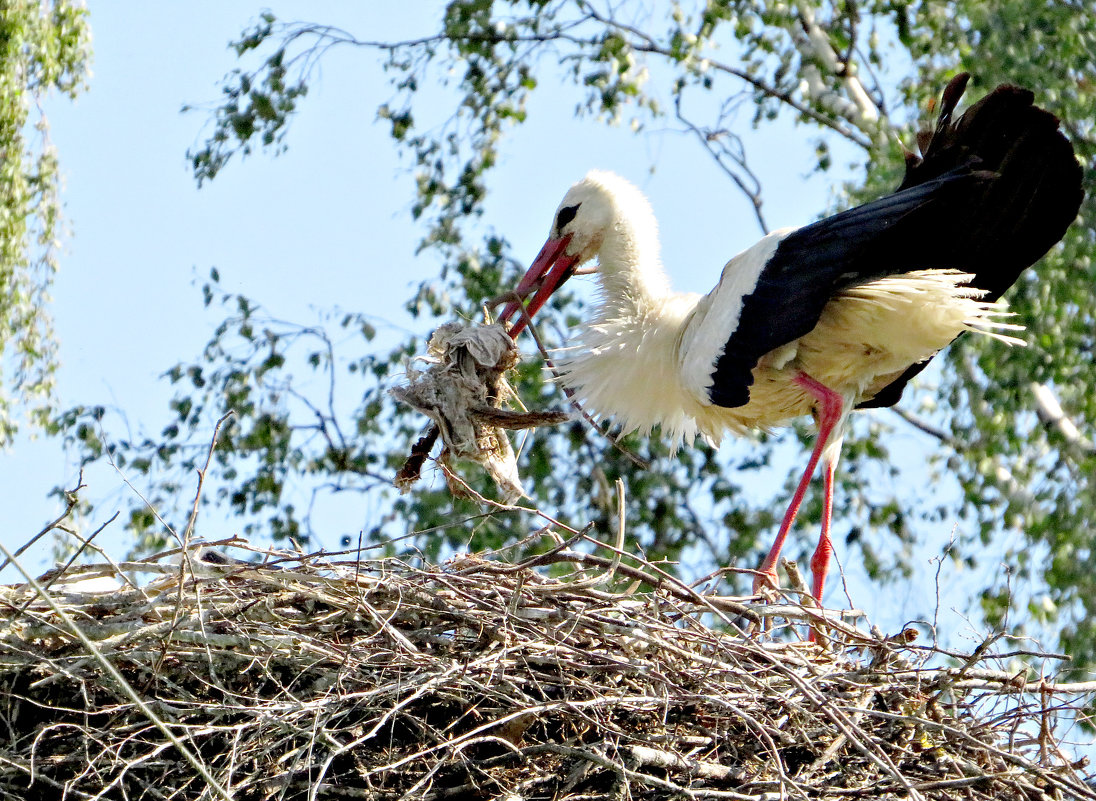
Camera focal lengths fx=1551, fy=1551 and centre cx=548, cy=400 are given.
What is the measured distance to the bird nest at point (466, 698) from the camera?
10.4 ft

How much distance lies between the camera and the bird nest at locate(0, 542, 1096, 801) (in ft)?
10.4

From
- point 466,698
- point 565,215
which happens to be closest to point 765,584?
point 466,698

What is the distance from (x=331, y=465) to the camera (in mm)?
7863

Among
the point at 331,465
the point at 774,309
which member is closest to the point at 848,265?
the point at 774,309

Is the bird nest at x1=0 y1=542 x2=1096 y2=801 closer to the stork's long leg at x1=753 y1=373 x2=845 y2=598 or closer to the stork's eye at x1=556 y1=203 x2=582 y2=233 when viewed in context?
the stork's long leg at x1=753 y1=373 x2=845 y2=598

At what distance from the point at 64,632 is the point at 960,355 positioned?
16.3ft

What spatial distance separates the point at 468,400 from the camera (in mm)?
4133

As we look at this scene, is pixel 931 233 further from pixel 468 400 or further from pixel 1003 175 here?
pixel 468 400

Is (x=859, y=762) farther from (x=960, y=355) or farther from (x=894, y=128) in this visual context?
(x=894, y=128)

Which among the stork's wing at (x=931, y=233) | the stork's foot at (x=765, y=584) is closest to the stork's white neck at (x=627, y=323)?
the stork's wing at (x=931, y=233)

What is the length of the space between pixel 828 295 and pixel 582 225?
109 cm

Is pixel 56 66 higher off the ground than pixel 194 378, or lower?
higher

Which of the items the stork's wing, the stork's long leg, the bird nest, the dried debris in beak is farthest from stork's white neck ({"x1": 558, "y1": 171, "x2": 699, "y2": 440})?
the bird nest

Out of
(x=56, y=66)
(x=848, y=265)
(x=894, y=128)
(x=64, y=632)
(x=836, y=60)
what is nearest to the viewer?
(x=64, y=632)
